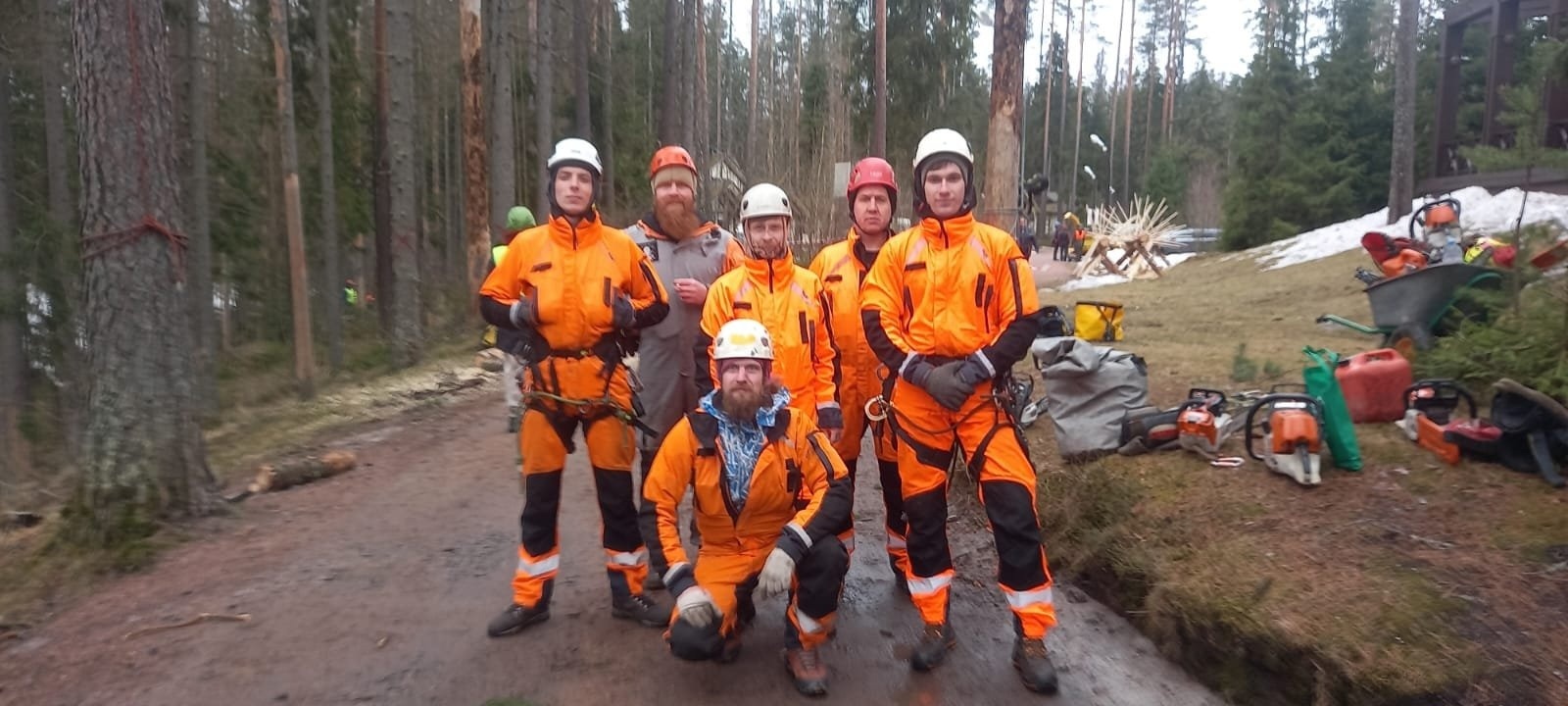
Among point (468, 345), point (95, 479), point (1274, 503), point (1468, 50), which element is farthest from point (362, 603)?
point (1468, 50)

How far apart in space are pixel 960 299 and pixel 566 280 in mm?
1822

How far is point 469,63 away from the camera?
1786 centimetres

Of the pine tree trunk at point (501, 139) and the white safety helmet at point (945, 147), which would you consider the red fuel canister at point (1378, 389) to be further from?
the pine tree trunk at point (501, 139)

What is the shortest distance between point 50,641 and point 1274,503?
6033 mm

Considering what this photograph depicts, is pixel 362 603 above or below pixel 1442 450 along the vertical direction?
below

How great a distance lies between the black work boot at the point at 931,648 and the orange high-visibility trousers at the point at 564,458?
144 cm

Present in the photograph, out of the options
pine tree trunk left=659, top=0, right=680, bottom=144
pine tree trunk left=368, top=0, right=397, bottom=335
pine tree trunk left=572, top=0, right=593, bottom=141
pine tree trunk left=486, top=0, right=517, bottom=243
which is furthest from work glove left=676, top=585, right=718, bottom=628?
pine tree trunk left=659, top=0, right=680, bottom=144

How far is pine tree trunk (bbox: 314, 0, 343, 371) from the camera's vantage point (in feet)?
54.1

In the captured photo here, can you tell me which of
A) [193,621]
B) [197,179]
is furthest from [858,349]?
[197,179]

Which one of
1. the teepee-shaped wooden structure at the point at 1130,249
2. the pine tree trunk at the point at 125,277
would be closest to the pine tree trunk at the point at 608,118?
the teepee-shaped wooden structure at the point at 1130,249

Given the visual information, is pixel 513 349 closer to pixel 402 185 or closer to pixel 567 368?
pixel 567 368

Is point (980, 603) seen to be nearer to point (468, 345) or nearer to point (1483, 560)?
point (1483, 560)

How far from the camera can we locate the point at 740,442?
4.06m

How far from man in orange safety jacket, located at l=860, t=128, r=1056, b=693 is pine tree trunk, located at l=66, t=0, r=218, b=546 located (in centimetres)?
451
